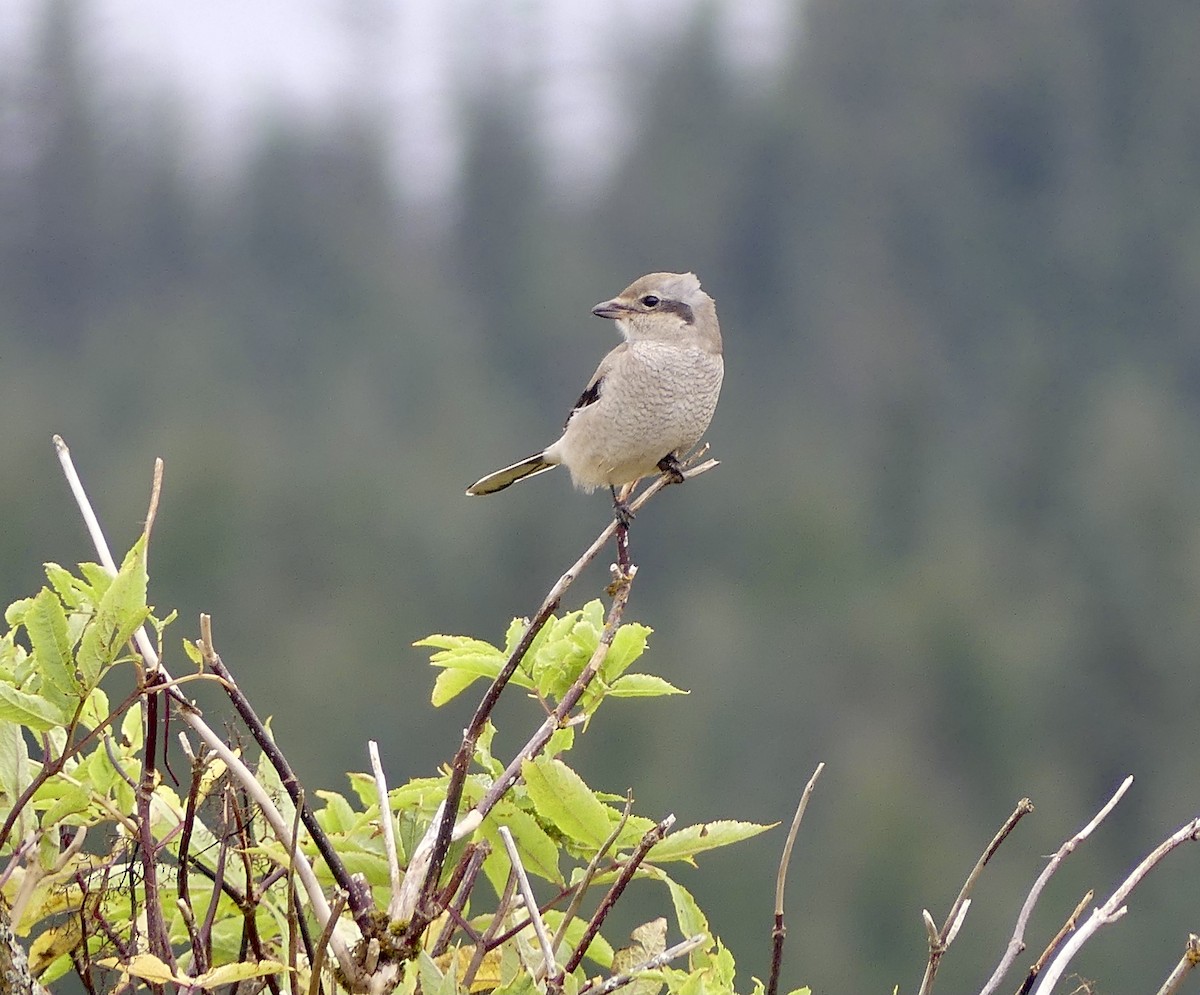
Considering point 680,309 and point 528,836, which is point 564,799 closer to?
point 528,836

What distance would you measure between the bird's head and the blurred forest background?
32023 millimetres

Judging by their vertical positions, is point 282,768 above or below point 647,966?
above

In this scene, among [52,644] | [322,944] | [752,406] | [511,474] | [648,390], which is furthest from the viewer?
[752,406]

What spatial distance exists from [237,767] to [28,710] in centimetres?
23

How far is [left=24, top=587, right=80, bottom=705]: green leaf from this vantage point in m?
1.61

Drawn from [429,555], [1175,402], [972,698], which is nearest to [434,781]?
[429,555]

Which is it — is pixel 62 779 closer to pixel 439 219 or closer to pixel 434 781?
pixel 434 781

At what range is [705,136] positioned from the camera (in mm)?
74688

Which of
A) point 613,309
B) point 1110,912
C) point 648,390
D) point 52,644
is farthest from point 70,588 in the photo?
point 613,309

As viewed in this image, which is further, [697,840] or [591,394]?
[591,394]

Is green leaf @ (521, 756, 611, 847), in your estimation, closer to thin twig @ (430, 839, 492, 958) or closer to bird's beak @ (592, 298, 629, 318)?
thin twig @ (430, 839, 492, 958)

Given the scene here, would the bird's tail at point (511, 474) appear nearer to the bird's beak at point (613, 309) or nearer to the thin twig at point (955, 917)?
the bird's beak at point (613, 309)

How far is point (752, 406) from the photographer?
65.2 metres

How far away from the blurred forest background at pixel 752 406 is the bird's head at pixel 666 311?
32.0 m
